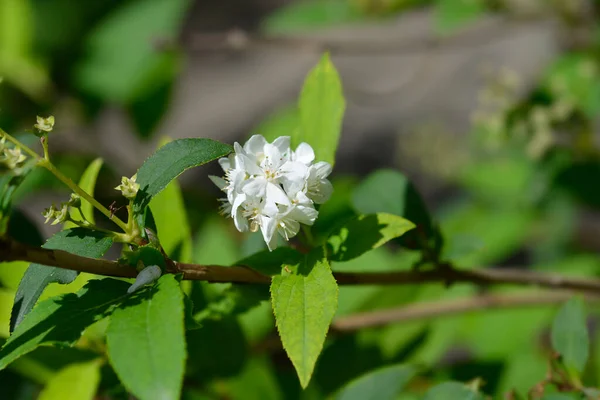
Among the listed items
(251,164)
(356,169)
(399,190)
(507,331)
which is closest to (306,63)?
(356,169)

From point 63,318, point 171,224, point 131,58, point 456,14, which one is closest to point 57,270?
point 63,318

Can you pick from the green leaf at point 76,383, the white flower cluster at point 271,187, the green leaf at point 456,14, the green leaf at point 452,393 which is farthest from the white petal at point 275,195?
the green leaf at point 456,14

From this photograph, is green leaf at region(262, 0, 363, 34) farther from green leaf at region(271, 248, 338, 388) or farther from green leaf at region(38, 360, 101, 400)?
green leaf at region(271, 248, 338, 388)

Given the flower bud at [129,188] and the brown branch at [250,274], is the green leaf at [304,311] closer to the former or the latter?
the brown branch at [250,274]

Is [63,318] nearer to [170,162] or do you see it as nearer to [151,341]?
[151,341]

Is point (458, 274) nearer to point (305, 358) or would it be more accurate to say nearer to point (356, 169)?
point (305, 358)

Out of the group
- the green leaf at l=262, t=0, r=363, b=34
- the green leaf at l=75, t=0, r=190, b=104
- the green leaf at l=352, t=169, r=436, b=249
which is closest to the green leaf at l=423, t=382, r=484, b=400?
the green leaf at l=352, t=169, r=436, b=249
